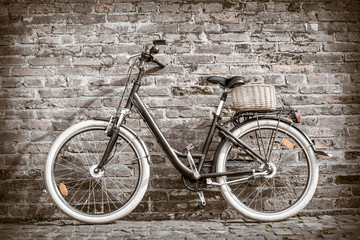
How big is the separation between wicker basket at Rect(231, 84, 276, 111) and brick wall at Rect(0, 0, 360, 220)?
1.52 feet

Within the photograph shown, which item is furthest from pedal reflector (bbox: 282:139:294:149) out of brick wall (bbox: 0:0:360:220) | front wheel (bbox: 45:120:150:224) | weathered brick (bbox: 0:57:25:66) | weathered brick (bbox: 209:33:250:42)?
weathered brick (bbox: 0:57:25:66)

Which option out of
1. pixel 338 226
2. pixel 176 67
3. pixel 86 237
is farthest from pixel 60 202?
pixel 338 226

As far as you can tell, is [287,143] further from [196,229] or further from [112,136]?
[112,136]

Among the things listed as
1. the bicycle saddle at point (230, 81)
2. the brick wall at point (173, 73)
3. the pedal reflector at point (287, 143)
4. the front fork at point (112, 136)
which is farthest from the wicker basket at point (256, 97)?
the front fork at point (112, 136)

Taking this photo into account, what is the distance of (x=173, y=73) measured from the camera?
3.04 meters

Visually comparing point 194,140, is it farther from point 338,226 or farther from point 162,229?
point 338,226

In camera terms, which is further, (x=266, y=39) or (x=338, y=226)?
(x=266, y=39)

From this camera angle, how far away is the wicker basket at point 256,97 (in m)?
2.57

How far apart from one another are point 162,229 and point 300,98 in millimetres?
1774

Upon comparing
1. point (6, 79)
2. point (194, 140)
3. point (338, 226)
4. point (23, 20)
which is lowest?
point (338, 226)

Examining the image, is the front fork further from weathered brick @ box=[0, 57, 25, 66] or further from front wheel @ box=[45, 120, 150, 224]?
weathered brick @ box=[0, 57, 25, 66]

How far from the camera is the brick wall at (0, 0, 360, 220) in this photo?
9.89ft

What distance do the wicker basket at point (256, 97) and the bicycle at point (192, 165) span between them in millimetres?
96

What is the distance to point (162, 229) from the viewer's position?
2.71m
